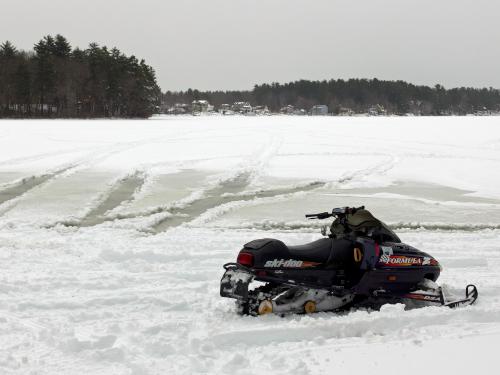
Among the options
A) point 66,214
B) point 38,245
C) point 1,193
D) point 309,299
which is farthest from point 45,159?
point 309,299

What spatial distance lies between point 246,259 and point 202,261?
2.07 metres

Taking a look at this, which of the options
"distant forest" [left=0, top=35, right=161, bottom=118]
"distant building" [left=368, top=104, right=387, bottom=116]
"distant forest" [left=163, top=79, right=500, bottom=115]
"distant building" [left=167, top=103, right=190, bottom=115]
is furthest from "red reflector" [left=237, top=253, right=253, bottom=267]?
"distant forest" [left=163, top=79, right=500, bottom=115]

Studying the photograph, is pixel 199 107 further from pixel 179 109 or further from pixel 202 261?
pixel 202 261

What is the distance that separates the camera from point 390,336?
406 centimetres

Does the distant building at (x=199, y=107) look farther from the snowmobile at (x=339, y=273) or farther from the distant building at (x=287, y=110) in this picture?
the snowmobile at (x=339, y=273)

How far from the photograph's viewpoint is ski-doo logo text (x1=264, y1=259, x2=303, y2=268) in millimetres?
4309

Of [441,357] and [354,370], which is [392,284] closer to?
[441,357]

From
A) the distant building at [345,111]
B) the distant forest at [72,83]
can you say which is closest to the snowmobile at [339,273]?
the distant forest at [72,83]

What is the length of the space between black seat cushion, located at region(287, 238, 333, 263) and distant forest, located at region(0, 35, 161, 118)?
63.3 meters

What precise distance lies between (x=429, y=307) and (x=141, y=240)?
14.0ft

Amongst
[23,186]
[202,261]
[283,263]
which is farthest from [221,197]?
[283,263]

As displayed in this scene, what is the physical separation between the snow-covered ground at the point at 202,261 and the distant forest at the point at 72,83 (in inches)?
1962

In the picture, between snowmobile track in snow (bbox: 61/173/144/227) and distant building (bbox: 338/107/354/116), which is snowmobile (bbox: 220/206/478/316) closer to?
snowmobile track in snow (bbox: 61/173/144/227)

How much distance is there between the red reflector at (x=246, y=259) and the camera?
4.28 meters
